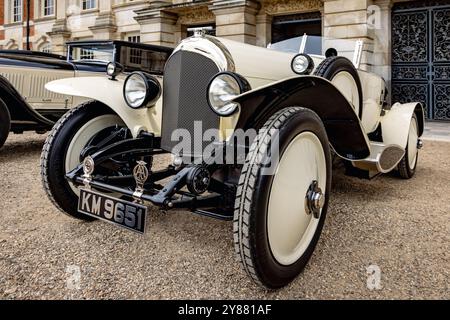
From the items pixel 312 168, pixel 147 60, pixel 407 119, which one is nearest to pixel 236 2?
pixel 147 60

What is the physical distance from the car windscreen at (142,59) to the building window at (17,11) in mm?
19133

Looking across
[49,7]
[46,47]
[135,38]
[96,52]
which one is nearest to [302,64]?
[96,52]

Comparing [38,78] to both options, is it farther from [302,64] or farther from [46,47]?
[46,47]

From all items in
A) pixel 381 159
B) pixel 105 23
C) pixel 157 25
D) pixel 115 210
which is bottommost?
pixel 115 210

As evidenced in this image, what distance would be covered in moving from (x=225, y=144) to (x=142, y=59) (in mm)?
3510

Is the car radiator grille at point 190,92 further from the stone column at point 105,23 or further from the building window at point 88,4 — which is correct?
the building window at point 88,4

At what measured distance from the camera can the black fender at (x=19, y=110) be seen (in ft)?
16.5

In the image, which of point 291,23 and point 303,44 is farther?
point 291,23

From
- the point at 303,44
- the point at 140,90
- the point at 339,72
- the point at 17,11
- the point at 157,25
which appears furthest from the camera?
the point at 17,11

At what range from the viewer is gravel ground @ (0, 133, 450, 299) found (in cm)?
188

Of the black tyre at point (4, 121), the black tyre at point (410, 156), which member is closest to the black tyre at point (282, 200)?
the black tyre at point (410, 156)

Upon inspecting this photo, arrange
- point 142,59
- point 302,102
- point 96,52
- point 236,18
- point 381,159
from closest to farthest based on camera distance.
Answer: point 302,102 → point 381,159 → point 142,59 → point 96,52 → point 236,18

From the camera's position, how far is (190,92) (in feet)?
7.57
